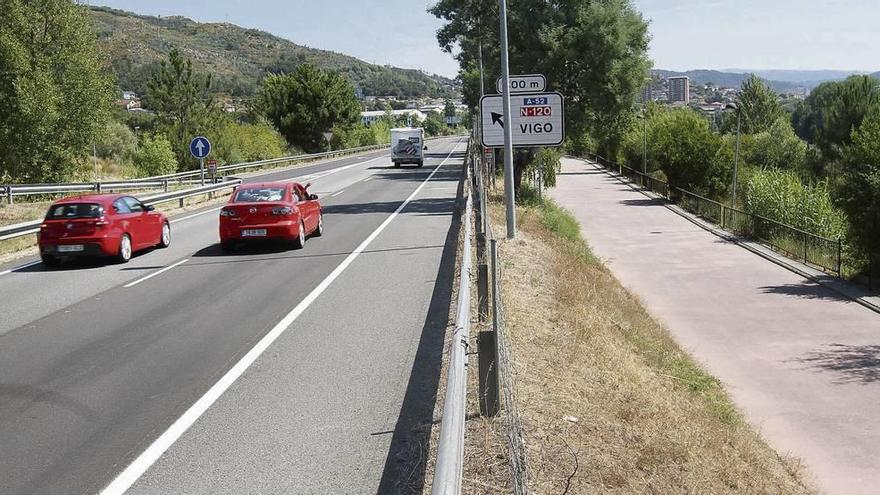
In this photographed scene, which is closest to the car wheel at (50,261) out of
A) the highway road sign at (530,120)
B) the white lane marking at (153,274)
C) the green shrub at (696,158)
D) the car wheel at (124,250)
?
→ the car wheel at (124,250)

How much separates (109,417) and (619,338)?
25.8ft

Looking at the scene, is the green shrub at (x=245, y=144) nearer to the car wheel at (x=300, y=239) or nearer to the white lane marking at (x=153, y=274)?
the car wheel at (x=300, y=239)

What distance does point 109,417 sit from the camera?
729cm

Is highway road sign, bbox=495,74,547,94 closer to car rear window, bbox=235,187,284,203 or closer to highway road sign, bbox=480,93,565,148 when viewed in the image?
highway road sign, bbox=480,93,565,148

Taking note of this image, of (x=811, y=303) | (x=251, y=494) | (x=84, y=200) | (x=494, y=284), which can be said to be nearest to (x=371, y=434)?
(x=251, y=494)

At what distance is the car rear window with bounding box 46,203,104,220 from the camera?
1692 centimetres

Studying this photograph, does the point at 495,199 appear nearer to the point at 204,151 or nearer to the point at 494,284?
the point at 204,151

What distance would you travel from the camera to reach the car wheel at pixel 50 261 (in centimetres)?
1697

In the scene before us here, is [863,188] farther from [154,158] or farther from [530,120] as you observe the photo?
[154,158]

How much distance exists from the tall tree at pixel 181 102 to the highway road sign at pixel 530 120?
34654 millimetres

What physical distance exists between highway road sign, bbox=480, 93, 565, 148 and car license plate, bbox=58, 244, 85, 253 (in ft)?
29.4

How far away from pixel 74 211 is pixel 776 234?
24.9 m

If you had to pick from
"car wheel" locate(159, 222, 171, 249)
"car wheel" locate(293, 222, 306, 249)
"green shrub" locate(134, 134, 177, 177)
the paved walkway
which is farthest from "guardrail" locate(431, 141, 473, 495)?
"green shrub" locate(134, 134, 177, 177)

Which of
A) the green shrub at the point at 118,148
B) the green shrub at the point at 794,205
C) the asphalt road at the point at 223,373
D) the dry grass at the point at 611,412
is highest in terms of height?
the green shrub at the point at 118,148
